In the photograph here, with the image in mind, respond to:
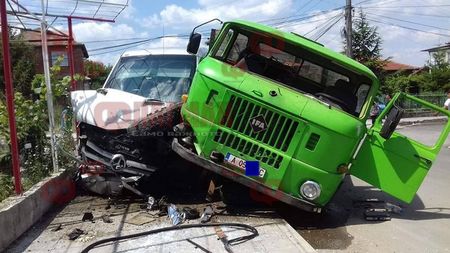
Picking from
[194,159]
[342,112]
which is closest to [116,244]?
[194,159]

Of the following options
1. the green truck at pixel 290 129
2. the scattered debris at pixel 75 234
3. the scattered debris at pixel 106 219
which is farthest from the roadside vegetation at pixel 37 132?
the green truck at pixel 290 129

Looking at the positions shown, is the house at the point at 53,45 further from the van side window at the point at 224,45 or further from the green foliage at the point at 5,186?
the van side window at the point at 224,45

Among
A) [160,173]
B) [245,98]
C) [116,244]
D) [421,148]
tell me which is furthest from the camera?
[160,173]

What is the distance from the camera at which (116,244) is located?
510 cm

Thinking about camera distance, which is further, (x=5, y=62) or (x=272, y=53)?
(x=272, y=53)

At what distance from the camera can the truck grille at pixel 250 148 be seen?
231 inches

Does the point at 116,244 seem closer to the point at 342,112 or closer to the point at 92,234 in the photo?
the point at 92,234

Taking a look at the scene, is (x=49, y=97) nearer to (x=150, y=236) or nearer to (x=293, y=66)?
(x=150, y=236)

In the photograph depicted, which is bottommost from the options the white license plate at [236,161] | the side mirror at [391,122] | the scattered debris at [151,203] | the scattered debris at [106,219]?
the scattered debris at [106,219]

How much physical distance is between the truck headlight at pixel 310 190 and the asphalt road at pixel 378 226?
1.64 ft

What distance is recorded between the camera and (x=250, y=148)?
588 centimetres

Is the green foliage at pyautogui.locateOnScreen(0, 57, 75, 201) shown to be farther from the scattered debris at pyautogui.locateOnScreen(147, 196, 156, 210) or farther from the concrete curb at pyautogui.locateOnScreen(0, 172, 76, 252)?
the scattered debris at pyautogui.locateOnScreen(147, 196, 156, 210)

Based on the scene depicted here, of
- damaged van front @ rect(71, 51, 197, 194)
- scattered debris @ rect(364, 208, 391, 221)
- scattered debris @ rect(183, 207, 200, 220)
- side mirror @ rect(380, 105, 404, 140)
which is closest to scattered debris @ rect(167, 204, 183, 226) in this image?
scattered debris @ rect(183, 207, 200, 220)

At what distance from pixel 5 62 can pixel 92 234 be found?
218 cm
